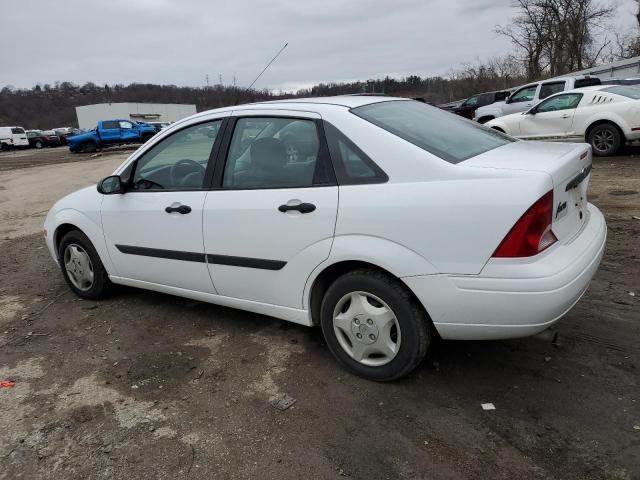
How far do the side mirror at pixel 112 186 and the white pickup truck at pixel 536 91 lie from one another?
1420cm

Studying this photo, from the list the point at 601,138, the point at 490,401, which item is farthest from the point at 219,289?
the point at 601,138

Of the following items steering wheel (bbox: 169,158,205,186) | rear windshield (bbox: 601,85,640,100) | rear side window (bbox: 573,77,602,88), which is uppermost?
rear side window (bbox: 573,77,602,88)

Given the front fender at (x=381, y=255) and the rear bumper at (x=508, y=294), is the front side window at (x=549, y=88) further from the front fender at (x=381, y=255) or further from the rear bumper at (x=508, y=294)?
the front fender at (x=381, y=255)

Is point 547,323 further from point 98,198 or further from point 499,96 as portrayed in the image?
point 499,96

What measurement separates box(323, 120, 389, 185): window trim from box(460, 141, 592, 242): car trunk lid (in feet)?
1.48

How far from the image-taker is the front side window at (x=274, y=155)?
3.08m

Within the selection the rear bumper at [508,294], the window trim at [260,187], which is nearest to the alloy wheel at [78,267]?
the window trim at [260,187]

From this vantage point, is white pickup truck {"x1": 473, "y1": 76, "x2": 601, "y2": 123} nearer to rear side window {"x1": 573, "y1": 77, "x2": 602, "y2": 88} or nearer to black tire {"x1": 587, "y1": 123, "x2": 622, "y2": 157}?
rear side window {"x1": 573, "y1": 77, "x2": 602, "y2": 88}

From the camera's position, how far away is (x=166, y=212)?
368 centimetres

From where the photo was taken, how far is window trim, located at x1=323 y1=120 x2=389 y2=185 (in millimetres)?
2791

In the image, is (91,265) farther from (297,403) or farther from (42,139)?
(42,139)

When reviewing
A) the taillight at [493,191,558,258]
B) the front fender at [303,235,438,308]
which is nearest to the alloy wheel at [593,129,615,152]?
the taillight at [493,191,558,258]

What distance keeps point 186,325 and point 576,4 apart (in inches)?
1879

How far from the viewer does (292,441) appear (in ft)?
8.48
